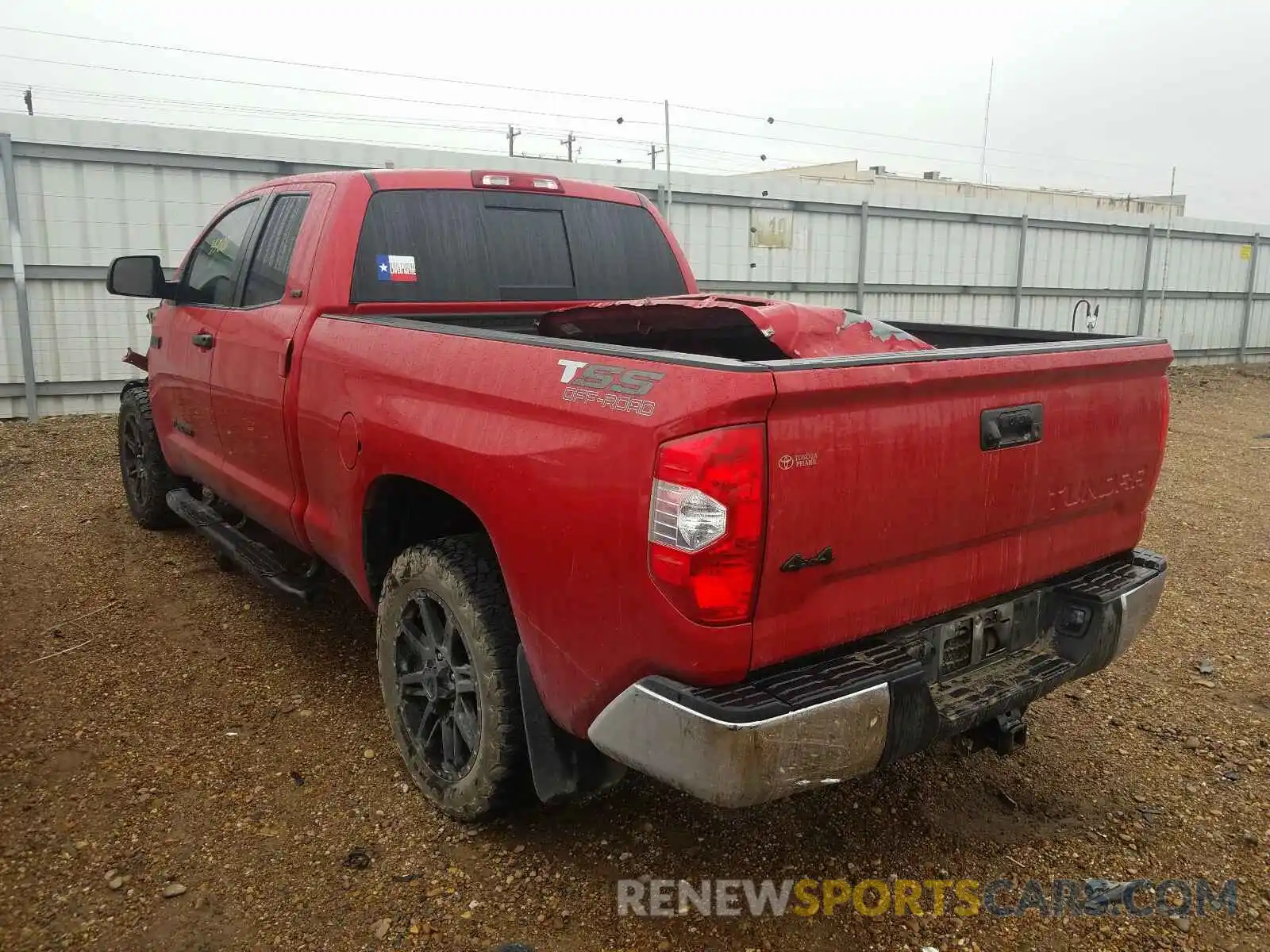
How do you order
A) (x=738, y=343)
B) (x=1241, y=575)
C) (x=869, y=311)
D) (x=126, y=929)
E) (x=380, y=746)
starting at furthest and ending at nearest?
(x=869, y=311) < (x=1241, y=575) < (x=380, y=746) < (x=738, y=343) < (x=126, y=929)

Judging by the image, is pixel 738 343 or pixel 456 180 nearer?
pixel 738 343

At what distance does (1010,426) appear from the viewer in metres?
2.33

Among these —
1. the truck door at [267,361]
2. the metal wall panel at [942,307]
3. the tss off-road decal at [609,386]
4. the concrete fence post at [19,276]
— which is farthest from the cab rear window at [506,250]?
the metal wall panel at [942,307]

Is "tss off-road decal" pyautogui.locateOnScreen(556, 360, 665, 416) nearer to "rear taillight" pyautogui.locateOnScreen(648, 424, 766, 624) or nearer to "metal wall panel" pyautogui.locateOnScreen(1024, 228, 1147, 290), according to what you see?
"rear taillight" pyautogui.locateOnScreen(648, 424, 766, 624)

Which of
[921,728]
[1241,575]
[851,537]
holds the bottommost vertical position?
[1241,575]

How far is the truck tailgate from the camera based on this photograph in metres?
1.97

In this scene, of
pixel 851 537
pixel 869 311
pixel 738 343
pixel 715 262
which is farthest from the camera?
pixel 869 311

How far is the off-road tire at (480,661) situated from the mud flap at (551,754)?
6 centimetres

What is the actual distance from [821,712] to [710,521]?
47cm

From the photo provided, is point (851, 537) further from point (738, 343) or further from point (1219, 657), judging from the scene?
point (1219, 657)

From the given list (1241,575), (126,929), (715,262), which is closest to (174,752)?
(126,929)

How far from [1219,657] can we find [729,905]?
292cm

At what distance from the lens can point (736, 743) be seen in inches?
74.4

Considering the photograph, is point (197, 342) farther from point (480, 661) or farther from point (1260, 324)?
point (1260, 324)
